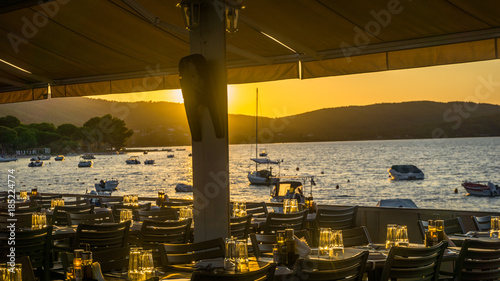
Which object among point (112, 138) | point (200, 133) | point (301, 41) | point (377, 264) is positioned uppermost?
point (112, 138)

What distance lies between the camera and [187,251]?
4160 millimetres

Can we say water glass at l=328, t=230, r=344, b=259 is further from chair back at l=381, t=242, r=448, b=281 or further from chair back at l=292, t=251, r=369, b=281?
chair back at l=292, t=251, r=369, b=281

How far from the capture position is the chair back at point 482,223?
19.1 ft

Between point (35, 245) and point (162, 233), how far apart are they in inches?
43.5

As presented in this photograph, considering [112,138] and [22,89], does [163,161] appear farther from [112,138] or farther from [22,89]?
[22,89]

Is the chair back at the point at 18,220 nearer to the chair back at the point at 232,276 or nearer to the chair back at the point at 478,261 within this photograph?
the chair back at the point at 232,276

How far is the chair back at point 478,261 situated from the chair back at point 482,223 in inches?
65.5

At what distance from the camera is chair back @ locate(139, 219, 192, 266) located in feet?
18.2

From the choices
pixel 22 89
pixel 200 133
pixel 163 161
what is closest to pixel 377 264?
pixel 200 133

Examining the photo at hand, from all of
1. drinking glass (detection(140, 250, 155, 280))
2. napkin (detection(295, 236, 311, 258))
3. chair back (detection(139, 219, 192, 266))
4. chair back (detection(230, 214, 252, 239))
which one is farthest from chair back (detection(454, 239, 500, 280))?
chair back (detection(139, 219, 192, 266))

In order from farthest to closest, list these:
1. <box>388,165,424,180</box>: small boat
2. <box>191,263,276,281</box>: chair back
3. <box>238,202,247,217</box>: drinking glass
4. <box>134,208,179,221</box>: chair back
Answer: <box>388,165,424,180</box>: small boat
<box>238,202,247,217</box>: drinking glass
<box>134,208,179,221</box>: chair back
<box>191,263,276,281</box>: chair back

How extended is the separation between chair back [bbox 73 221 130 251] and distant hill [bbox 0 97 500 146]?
38.1m

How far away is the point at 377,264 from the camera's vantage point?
3902 mm

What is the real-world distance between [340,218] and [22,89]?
5049 millimetres
